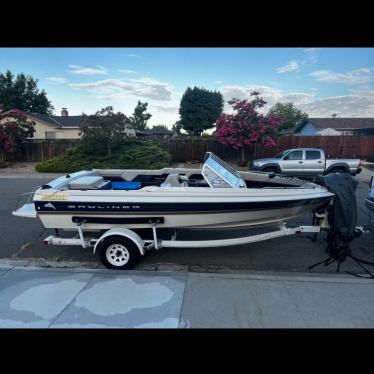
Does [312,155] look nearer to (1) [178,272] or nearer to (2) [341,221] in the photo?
(2) [341,221]

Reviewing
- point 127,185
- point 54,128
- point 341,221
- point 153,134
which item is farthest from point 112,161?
point 153,134

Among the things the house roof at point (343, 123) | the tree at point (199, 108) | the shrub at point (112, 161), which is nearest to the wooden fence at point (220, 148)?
the shrub at point (112, 161)

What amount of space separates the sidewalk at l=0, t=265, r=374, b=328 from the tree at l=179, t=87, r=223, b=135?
39.2 m

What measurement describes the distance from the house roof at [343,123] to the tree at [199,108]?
14.7 metres

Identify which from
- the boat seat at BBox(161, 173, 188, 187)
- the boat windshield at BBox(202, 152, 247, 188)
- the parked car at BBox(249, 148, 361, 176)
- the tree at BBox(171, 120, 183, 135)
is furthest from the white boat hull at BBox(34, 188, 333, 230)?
the tree at BBox(171, 120, 183, 135)

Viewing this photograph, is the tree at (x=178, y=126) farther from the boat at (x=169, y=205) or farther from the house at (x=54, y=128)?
the boat at (x=169, y=205)

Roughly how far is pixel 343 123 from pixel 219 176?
42.3 metres

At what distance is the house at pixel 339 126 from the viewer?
3650 cm

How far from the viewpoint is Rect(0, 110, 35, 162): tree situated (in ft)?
57.4

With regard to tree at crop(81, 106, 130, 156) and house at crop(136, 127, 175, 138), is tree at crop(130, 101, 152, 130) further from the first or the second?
tree at crop(81, 106, 130, 156)

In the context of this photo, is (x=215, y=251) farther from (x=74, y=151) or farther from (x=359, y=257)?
(x=74, y=151)
